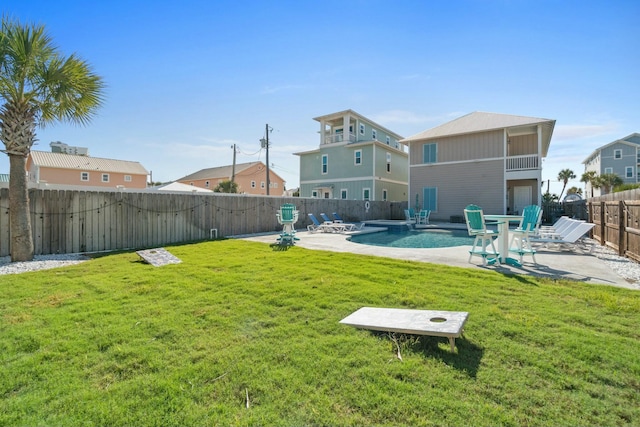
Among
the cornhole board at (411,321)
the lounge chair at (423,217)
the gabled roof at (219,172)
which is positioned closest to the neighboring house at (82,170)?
the gabled roof at (219,172)

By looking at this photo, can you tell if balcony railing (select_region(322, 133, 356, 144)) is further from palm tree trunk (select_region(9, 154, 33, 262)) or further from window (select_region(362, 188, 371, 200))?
palm tree trunk (select_region(9, 154, 33, 262))

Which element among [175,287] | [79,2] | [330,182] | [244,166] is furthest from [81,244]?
[244,166]

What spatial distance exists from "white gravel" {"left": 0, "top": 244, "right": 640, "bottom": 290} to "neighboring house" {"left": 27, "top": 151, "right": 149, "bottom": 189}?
85.3ft

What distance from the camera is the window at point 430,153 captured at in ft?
70.2

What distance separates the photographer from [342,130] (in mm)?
27234

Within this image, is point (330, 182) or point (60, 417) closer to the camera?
point (60, 417)

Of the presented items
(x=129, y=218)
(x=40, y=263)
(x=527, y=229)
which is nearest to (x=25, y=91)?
(x=129, y=218)

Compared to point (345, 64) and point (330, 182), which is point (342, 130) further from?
point (345, 64)

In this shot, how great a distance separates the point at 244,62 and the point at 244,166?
A: 111ft

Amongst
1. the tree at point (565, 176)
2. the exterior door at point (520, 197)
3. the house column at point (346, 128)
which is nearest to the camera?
the exterior door at point (520, 197)

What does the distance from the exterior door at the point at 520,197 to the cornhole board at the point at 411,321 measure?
834 inches

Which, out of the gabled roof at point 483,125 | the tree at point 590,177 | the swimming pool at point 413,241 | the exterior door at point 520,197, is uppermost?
the gabled roof at point 483,125

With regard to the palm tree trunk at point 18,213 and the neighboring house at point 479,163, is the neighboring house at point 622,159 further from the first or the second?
the palm tree trunk at point 18,213

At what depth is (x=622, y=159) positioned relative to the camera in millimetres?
34250
